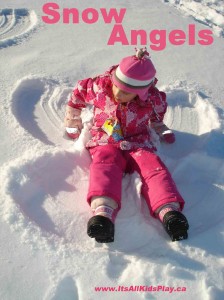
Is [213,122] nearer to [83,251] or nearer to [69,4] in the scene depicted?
[83,251]

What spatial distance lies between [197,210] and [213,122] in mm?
671

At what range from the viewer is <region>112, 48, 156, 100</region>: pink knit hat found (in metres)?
1.93

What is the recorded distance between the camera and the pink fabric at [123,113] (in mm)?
2088

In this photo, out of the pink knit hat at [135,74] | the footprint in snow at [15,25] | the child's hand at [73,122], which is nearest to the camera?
the pink knit hat at [135,74]

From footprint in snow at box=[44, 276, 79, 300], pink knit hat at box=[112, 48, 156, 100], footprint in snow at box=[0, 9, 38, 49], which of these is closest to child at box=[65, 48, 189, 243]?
pink knit hat at box=[112, 48, 156, 100]

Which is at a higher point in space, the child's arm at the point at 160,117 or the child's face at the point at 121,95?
the child's face at the point at 121,95

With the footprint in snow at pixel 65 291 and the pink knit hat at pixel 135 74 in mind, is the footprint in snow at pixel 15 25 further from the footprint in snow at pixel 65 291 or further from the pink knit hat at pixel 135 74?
the footprint in snow at pixel 65 291

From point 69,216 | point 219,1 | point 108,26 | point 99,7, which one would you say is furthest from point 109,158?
point 219,1

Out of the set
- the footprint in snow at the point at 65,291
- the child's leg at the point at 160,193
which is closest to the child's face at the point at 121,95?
the child's leg at the point at 160,193

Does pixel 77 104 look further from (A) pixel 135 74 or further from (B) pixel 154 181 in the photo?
(B) pixel 154 181

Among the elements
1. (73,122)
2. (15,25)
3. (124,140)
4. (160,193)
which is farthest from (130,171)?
(15,25)

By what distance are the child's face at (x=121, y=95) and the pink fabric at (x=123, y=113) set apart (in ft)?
0.12

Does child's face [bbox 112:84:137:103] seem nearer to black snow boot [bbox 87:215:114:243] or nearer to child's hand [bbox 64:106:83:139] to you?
child's hand [bbox 64:106:83:139]

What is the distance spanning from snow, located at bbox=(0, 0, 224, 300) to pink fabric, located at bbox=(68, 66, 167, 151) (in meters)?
0.11
